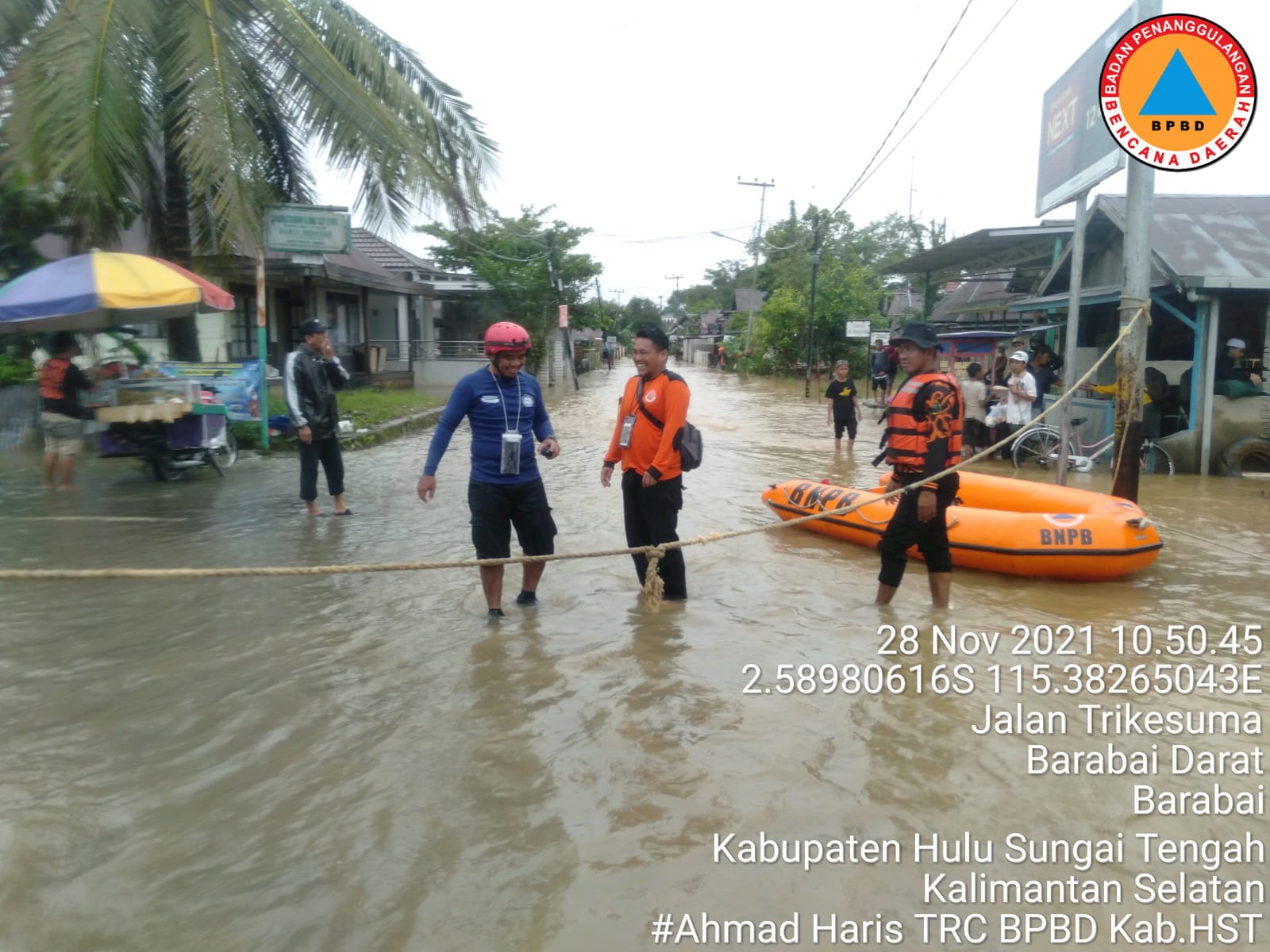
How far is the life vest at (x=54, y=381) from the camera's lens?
355 inches

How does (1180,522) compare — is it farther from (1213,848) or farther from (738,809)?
(738,809)

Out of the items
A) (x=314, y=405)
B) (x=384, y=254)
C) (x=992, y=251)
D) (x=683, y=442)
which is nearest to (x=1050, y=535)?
(x=683, y=442)

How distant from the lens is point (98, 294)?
29.1 ft

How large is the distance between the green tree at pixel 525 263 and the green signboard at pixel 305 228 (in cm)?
2038

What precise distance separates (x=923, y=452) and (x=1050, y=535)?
176cm

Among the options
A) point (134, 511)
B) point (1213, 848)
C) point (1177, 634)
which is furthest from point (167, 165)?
point (1213, 848)

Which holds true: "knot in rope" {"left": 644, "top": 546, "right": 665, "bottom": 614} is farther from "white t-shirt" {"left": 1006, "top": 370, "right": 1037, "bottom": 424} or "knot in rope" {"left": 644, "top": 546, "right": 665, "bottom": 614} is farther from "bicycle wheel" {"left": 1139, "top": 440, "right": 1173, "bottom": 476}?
"bicycle wheel" {"left": 1139, "top": 440, "right": 1173, "bottom": 476}

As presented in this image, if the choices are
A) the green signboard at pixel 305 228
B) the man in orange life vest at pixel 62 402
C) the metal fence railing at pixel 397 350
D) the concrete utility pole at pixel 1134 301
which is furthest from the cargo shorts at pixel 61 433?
the metal fence railing at pixel 397 350

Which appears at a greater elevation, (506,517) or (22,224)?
(22,224)

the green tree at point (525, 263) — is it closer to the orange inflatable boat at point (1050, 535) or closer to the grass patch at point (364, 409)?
the grass patch at point (364, 409)

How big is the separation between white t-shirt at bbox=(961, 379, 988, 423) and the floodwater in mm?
4981

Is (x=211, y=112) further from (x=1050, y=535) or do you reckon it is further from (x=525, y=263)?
(x=525, y=263)

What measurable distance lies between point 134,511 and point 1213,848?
878 cm

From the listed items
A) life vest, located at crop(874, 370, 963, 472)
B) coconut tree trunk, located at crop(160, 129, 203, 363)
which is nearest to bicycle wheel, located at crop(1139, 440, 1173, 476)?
life vest, located at crop(874, 370, 963, 472)
